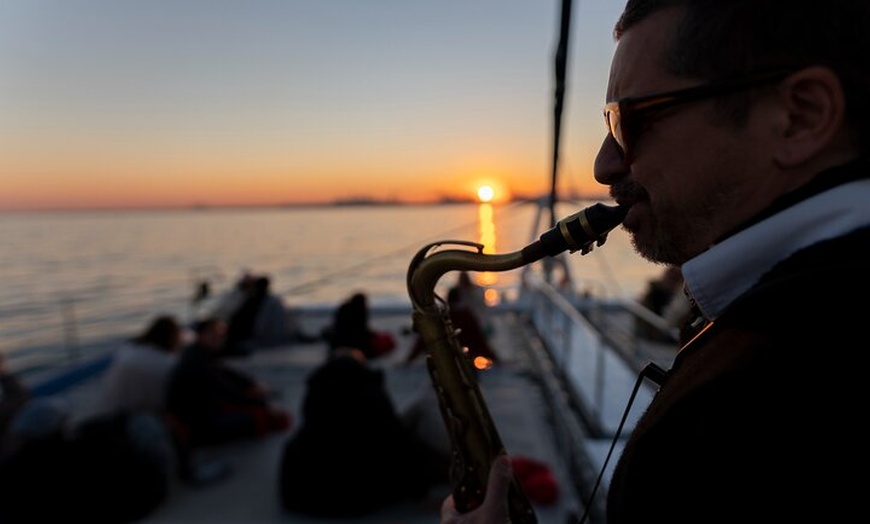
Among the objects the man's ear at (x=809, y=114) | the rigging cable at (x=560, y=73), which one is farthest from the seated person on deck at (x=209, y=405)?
the man's ear at (x=809, y=114)

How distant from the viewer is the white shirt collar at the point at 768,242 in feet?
2.66

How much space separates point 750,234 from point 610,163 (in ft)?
1.18

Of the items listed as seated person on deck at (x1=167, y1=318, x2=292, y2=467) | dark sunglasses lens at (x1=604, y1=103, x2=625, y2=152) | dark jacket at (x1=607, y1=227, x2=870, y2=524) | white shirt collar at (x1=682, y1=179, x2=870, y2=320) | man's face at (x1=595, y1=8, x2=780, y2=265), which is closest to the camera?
dark jacket at (x1=607, y1=227, x2=870, y2=524)

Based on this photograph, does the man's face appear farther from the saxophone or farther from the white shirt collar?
the saxophone

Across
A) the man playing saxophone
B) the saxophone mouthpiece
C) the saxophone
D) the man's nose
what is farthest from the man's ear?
the saxophone

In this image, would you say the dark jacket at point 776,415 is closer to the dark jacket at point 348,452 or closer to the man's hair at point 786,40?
the man's hair at point 786,40

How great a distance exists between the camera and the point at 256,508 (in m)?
4.73

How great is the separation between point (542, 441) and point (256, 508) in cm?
264

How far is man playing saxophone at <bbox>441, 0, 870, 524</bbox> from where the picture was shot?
0.67 metres

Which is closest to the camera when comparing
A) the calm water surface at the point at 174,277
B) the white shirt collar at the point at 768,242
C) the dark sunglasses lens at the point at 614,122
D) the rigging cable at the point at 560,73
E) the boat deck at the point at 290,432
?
the white shirt collar at the point at 768,242

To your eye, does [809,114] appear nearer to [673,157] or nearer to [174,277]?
[673,157]

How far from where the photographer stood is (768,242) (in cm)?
87

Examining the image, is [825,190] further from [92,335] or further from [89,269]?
[89,269]

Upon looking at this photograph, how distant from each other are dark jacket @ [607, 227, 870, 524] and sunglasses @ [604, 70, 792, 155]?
278mm
